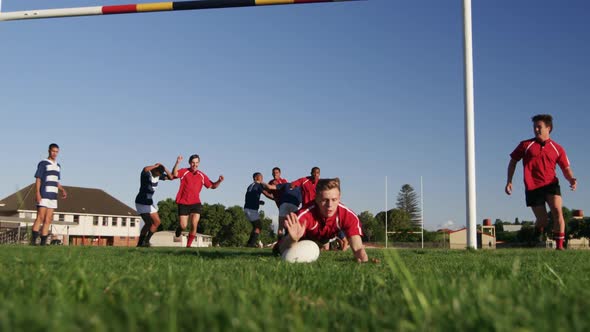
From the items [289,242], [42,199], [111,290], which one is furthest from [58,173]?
Answer: [111,290]

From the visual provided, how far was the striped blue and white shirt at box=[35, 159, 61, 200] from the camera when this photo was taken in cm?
1412

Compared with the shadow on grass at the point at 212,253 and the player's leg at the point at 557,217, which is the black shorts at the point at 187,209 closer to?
the shadow on grass at the point at 212,253

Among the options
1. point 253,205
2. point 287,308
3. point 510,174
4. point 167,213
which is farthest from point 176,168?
point 167,213

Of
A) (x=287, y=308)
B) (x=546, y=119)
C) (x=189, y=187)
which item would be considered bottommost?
(x=287, y=308)

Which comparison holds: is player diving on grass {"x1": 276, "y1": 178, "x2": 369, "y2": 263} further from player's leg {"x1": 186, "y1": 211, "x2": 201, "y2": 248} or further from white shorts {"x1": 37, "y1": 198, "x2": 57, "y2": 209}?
white shorts {"x1": 37, "y1": 198, "x2": 57, "y2": 209}

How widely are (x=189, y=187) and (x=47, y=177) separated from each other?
3.79 meters

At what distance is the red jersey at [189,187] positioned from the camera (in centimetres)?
1530

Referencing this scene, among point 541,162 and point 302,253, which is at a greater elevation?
point 541,162

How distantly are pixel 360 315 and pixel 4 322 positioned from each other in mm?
1103

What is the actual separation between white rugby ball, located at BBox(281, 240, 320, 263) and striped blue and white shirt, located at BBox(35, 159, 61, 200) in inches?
401

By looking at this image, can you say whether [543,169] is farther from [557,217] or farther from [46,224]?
[46,224]

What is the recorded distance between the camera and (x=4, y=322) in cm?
142

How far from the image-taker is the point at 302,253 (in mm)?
6246

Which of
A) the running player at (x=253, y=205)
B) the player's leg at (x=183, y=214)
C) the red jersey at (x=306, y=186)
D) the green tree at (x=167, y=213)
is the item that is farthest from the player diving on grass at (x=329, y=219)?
the green tree at (x=167, y=213)
